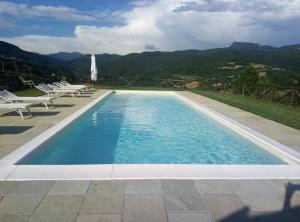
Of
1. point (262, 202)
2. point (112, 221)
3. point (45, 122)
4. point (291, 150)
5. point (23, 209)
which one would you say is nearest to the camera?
point (112, 221)

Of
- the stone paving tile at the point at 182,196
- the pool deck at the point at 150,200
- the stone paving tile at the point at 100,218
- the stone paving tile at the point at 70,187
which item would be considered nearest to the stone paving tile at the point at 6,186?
the pool deck at the point at 150,200

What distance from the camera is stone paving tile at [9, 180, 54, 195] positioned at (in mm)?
3508

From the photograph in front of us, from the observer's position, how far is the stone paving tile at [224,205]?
3.06 metres

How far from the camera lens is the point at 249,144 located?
6836mm

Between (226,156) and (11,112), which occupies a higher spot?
(11,112)

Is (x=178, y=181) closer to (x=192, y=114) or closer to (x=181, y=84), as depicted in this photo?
(x=192, y=114)

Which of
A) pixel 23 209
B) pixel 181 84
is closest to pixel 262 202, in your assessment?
pixel 23 209

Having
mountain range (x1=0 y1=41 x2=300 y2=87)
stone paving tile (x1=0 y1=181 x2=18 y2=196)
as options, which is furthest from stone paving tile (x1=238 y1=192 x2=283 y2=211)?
mountain range (x1=0 y1=41 x2=300 y2=87)

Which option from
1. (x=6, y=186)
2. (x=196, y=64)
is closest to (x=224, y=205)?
(x=6, y=186)

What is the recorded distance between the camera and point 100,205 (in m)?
3.22

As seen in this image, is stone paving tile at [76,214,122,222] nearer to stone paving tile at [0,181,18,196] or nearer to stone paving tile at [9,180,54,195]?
stone paving tile at [9,180,54,195]

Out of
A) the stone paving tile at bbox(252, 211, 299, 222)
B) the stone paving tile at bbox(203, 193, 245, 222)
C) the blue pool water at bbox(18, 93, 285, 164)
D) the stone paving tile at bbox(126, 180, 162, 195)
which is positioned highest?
the stone paving tile at bbox(126, 180, 162, 195)

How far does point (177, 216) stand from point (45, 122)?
17.6 feet

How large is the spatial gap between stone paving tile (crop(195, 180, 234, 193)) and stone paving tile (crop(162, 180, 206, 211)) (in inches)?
3.0
